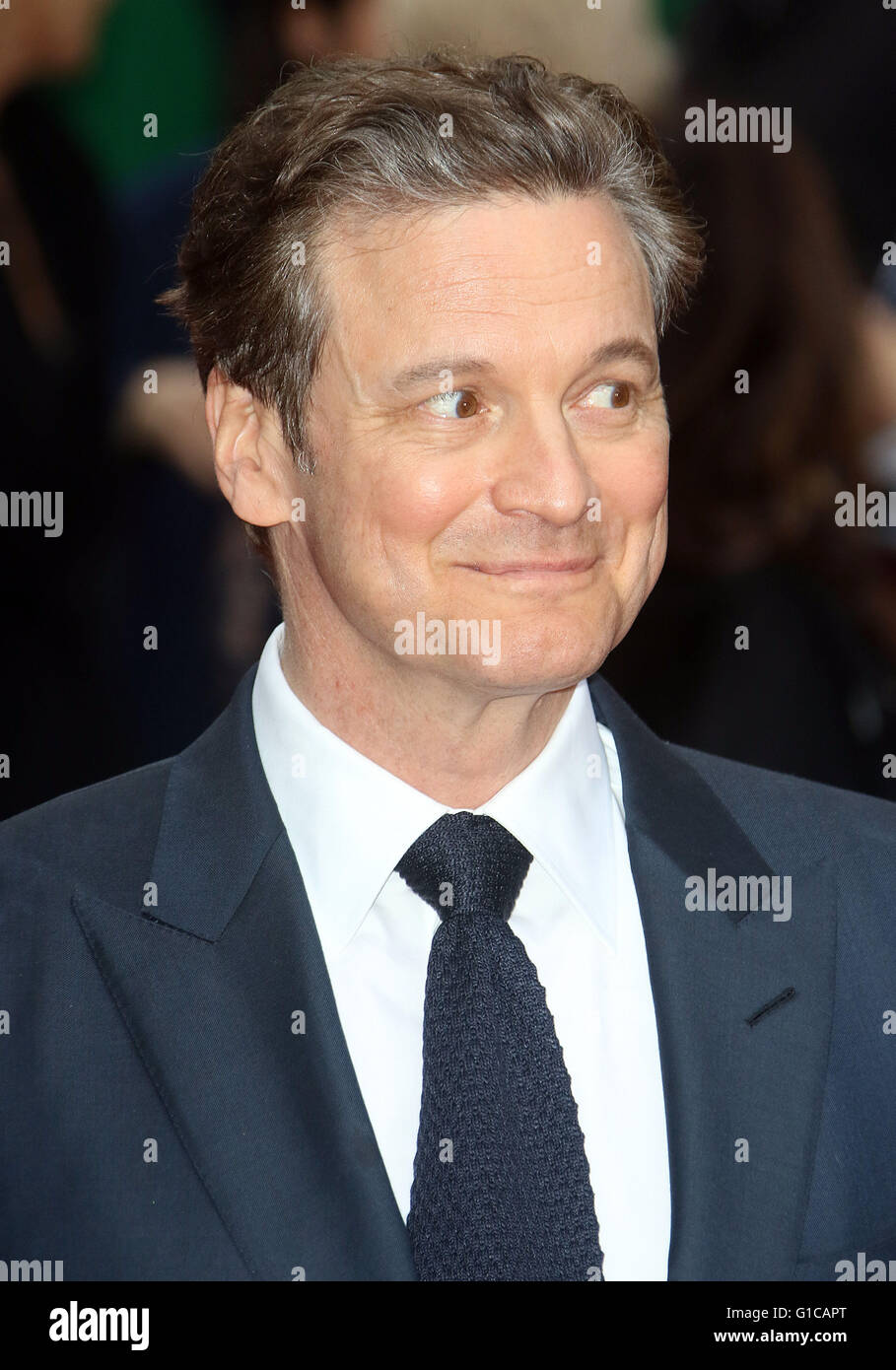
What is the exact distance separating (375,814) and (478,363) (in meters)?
0.54

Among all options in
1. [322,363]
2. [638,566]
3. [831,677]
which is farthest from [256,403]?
[831,677]

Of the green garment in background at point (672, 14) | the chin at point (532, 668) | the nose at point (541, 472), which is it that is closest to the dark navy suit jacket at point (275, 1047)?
the chin at point (532, 668)

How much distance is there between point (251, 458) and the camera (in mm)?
2076

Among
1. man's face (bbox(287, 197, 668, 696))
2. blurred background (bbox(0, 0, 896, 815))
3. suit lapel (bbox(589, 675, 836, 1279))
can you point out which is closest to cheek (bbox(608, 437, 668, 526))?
man's face (bbox(287, 197, 668, 696))

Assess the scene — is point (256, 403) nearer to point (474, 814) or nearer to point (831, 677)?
point (474, 814)

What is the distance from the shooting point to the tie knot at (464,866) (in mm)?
1862

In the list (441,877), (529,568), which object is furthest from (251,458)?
(441,877)

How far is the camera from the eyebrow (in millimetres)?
1800

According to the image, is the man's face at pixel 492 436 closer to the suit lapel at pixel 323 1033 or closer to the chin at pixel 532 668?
the chin at pixel 532 668

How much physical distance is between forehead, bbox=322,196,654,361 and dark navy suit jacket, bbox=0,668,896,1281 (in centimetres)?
52

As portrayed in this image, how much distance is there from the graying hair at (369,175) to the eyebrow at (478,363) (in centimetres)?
16

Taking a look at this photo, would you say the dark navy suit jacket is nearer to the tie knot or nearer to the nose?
the tie knot

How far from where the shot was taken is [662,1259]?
5.82ft

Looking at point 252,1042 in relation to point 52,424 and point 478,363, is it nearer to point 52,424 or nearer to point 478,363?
point 478,363
